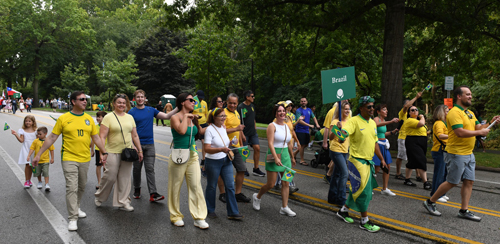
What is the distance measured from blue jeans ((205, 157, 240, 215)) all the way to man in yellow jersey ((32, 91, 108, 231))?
1824 mm

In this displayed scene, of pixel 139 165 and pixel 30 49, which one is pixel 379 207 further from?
pixel 30 49

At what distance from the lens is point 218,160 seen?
507 cm

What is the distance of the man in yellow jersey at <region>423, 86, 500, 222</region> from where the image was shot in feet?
16.9

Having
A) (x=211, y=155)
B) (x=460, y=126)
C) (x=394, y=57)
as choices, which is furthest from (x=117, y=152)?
(x=394, y=57)

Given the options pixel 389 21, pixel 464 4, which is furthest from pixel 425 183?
pixel 464 4

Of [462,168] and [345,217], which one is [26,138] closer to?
[345,217]

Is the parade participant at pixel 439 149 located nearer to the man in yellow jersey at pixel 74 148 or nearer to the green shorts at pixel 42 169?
the man in yellow jersey at pixel 74 148

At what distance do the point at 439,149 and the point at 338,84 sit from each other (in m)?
2.41

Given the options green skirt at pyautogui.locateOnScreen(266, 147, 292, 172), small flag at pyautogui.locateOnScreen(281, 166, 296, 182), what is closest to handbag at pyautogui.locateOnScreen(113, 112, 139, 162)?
green skirt at pyautogui.locateOnScreen(266, 147, 292, 172)

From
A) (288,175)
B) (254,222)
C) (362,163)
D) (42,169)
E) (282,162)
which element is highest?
(362,163)

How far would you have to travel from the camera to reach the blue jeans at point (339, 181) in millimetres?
5898

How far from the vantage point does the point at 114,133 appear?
5633 mm

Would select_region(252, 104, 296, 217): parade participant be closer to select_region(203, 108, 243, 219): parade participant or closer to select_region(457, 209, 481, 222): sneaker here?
select_region(203, 108, 243, 219): parade participant

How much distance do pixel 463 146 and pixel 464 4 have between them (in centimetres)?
1027
